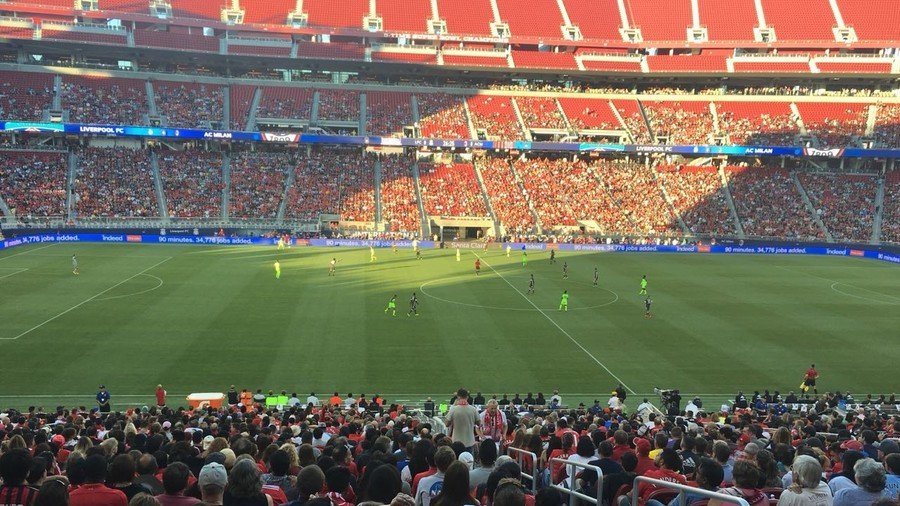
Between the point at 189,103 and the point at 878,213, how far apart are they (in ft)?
245

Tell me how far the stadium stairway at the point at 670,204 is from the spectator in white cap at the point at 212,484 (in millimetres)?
69848

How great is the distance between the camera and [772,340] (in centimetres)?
3384

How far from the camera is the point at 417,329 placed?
34.0 meters

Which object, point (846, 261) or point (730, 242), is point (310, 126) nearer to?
point (730, 242)

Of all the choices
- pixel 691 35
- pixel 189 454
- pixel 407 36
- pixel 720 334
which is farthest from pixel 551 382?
pixel 691 35

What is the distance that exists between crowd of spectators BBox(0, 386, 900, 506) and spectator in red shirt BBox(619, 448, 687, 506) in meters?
0.02

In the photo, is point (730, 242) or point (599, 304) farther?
point (730, 242)

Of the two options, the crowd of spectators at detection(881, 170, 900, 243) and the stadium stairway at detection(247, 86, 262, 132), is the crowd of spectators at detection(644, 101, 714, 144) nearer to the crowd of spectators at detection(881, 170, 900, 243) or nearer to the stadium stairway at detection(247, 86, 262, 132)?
the crowd of spectators at detection(881, 170, 900, 243)

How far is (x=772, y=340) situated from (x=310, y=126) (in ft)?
188

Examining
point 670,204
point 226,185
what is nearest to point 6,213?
point 226,185

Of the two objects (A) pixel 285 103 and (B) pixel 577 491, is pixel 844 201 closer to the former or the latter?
(A) pixel 285 103

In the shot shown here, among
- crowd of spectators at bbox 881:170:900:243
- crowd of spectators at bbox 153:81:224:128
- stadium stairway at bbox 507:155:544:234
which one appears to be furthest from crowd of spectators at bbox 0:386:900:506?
crowd of spectators at bbox 153:81:224:128

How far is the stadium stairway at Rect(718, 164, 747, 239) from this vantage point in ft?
234

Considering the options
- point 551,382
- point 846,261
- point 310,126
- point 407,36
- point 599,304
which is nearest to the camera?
point 551,382
